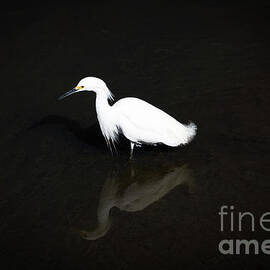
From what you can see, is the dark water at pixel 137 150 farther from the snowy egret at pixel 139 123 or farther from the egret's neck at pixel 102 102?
the egret's neck at pixel 102 102

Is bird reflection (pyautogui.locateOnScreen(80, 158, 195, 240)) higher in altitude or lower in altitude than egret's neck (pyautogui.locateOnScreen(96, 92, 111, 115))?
lower

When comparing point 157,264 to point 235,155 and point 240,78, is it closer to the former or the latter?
point 235,155

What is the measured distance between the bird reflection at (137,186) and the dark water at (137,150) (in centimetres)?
1

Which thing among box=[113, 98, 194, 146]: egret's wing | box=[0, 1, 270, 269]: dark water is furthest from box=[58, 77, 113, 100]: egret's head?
box=[0, 1, 270, 269]: dark water

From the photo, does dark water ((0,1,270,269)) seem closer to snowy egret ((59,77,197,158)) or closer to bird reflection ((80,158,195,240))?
bird reflection ((80,158,195,240))

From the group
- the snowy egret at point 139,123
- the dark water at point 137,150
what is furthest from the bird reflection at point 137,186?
the snowy egret at point 139,123

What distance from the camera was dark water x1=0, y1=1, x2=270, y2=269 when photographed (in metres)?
3.33

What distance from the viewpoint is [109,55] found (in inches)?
256

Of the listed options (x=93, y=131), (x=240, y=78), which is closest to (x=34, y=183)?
(x=93, y=131)

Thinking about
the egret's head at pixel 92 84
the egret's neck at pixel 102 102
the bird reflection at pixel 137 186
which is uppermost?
the egret's head at pixel 92 84

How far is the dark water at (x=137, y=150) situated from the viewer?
333cm

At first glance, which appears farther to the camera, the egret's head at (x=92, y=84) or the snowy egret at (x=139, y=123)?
the snowy egret at (x=139, y=123)

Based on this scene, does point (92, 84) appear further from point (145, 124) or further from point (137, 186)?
point (137, 186)

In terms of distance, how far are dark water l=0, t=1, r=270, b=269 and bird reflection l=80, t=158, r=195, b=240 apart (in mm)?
10
